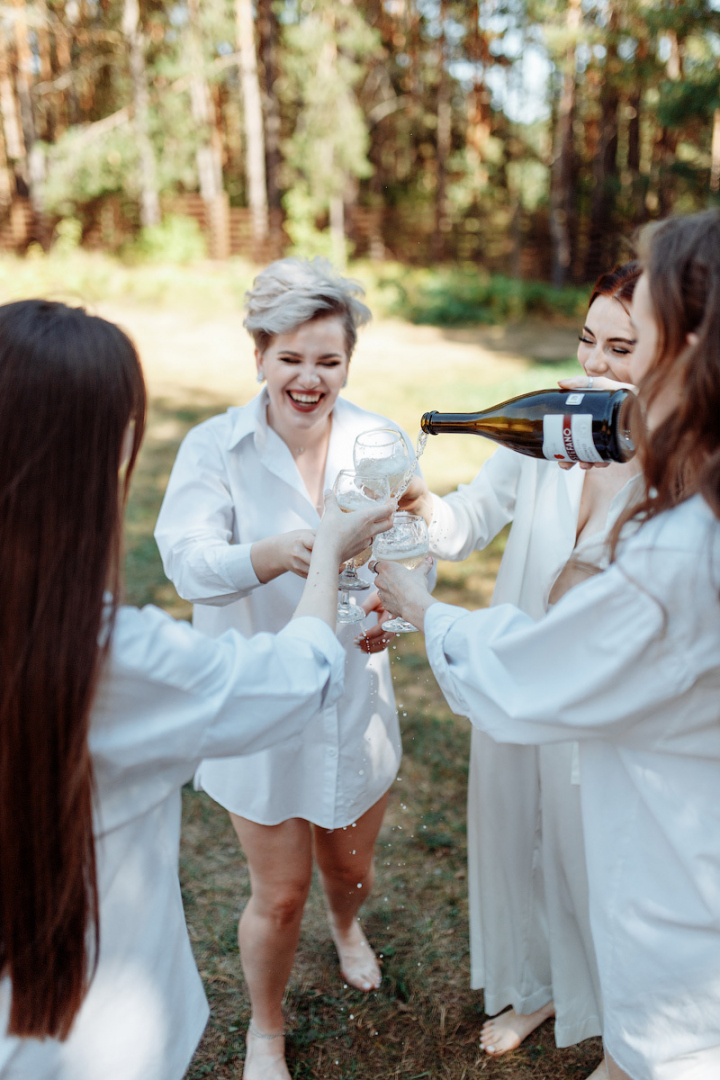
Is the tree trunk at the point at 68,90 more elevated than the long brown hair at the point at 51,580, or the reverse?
the tree trunk at the point at 68,90

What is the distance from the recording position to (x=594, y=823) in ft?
6.38

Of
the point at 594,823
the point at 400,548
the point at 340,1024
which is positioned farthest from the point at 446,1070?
the point at 400,548

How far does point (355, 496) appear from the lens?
241 centimetres

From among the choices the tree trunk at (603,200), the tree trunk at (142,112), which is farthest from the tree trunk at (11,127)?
the tree trunk at (603,200)

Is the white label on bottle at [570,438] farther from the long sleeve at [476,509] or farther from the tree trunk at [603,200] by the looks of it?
the tree trunk at [603,200]

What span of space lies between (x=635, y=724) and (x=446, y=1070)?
1.90 m

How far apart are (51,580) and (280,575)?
4.08ft

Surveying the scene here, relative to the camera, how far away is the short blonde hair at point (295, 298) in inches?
106

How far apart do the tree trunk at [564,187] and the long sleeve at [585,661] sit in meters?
21.5

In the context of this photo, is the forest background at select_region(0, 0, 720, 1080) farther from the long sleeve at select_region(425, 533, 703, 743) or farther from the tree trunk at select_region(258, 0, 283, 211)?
the long sleeve at select_region(425, 533, 703, 743)

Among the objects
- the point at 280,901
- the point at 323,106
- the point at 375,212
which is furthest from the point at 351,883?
the point at 375,212

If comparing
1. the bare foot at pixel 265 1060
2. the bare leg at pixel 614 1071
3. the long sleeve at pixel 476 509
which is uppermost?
the long sleeve at pixel 476 509

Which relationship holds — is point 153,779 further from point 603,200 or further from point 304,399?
point 603,200

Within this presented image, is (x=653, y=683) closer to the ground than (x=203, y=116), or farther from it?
closer to the ground
